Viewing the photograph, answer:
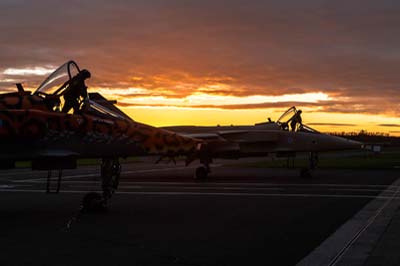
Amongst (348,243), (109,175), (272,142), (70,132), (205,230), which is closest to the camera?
(348,243)

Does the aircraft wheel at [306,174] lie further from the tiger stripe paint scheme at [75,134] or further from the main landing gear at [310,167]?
the tiger stripe paint scheme at [75,134]

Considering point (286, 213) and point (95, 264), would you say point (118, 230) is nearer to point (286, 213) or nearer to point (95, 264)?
point (95, 264)

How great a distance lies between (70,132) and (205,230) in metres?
3.37

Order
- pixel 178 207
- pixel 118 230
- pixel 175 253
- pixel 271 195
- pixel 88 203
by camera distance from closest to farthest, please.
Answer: pixel 175 253 < pixel 118 230 < pixel 88 203 < pixel 178 207 < pixel 271 195

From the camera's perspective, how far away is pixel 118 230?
A: 948cm

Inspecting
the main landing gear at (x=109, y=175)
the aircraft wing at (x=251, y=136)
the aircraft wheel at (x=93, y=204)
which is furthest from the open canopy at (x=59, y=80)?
the aircraft wing at (x=251, y=136)

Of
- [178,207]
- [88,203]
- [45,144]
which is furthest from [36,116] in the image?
[178,207]

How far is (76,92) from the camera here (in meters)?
11.4

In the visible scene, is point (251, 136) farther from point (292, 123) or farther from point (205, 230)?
point (205, 230)

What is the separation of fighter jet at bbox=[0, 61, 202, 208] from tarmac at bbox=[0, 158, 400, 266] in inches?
48.7

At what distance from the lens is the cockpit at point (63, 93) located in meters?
11.2

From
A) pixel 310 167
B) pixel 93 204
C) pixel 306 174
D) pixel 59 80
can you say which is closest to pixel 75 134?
pixel 59 80

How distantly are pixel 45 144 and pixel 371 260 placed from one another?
6452 millimetres

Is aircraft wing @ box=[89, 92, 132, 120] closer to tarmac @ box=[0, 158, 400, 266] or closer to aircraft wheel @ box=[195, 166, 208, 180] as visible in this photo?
tarmac @ box=[0, 158, 400, 266]
